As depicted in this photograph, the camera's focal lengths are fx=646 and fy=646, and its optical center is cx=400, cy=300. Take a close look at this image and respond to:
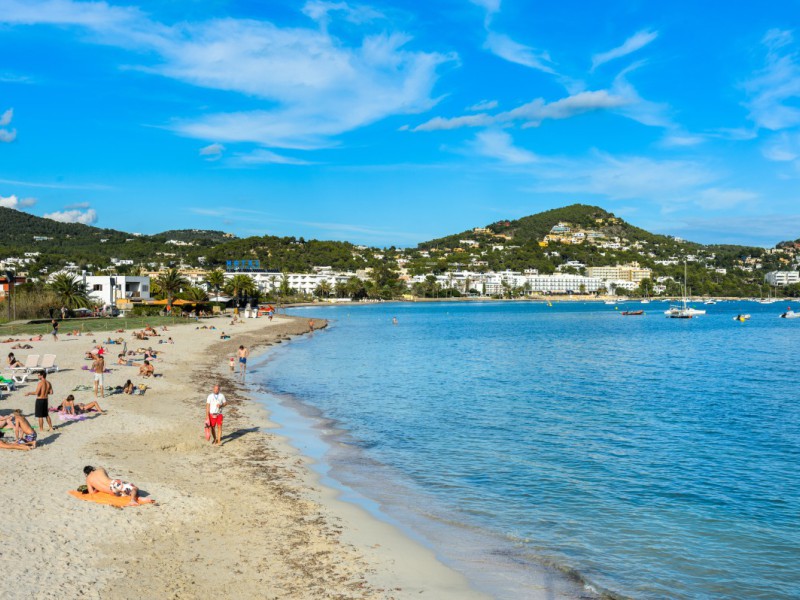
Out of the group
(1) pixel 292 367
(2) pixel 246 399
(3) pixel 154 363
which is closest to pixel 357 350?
(1) pixel 292 367

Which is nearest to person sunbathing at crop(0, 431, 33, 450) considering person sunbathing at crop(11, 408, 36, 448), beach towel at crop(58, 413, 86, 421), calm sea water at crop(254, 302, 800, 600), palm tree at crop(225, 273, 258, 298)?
person sunbathing at crop(11, 408, 36, 448)

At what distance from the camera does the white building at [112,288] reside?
8069cm

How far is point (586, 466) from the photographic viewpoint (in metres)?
15.4

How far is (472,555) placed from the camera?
32.5 ft

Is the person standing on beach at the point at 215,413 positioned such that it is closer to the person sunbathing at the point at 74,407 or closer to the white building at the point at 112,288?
the person sunbathing at the point at 74,407

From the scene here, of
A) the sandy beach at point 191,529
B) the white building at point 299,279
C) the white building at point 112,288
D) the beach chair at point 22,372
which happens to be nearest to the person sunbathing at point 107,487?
the sandy beach at point 191,529

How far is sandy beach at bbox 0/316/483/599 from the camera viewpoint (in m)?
7.96

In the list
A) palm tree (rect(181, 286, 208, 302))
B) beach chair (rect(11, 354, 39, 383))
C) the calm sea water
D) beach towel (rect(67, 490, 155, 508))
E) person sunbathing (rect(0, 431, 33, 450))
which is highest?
palm tree (rect(181, 286, 208, 302))

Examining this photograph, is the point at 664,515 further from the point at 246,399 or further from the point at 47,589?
the point at 246,399

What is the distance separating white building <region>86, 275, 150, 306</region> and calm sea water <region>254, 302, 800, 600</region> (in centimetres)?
5265

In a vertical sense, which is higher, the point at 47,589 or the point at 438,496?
the point at 47,589

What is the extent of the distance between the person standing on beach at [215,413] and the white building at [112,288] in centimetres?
6805

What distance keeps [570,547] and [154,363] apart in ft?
85.7

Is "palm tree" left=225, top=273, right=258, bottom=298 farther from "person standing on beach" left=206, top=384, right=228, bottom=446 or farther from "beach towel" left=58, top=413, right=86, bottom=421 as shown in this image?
"person standing on beach" left=206, top=384, right=228, bottom=446
